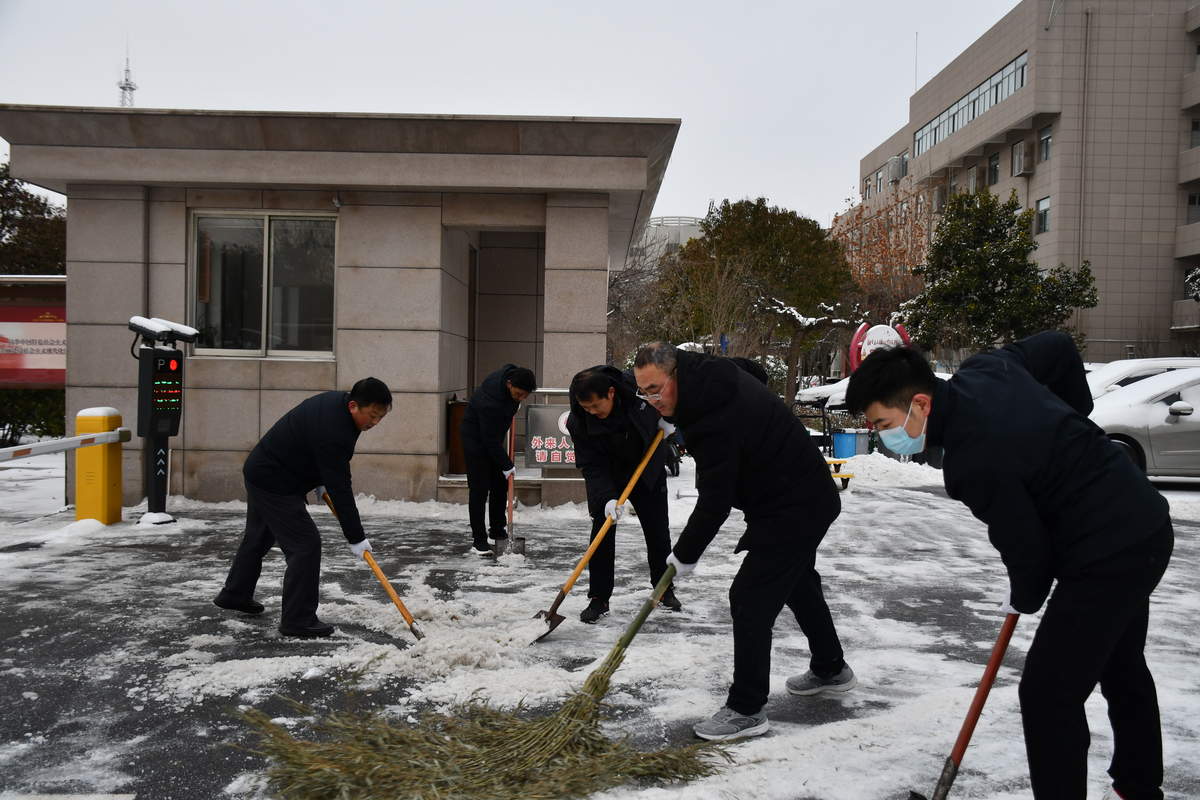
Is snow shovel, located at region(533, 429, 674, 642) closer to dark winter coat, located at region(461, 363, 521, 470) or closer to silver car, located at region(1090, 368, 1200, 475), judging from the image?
dark winter coat, located at region(461, 363, 521, 470)

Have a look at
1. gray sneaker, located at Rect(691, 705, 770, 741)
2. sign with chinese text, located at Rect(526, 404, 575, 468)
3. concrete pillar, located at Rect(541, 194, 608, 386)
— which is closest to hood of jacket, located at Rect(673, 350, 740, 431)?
gray sneaker, located at Rect(691, 705, 770, 741)

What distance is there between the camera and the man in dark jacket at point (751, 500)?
11.1 feet

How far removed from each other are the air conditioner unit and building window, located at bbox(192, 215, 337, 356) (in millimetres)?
31436

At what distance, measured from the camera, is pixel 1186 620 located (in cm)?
514

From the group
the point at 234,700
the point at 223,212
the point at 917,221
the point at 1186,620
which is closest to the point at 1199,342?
the point at 917,221

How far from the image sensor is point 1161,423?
1068cm

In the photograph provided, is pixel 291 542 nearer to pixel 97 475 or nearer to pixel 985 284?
pixel 97 475

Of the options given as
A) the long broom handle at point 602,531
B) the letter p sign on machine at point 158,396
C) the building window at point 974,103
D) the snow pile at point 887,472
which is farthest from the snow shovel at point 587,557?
the building window at point 974,103

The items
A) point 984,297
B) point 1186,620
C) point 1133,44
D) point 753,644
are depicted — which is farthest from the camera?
point 1133,44

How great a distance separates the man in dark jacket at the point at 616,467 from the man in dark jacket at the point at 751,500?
4.60 feet

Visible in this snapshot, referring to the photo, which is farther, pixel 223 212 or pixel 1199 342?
pixel 1199 342

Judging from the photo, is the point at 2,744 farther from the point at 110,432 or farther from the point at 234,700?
the point at 110,432

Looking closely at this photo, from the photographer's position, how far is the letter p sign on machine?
7.88 metres

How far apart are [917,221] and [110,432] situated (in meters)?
32.7
